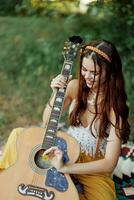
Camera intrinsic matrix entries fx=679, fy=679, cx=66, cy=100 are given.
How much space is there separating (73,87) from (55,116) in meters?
0.30

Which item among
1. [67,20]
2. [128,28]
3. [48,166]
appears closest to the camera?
[48,166]

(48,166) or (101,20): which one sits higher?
(101,20)

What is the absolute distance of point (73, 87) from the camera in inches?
146

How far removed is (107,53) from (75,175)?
66 centimetres

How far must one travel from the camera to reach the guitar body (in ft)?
11.1

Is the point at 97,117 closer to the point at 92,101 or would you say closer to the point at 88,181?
the point at 92,101

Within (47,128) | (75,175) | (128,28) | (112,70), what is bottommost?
(75,175)

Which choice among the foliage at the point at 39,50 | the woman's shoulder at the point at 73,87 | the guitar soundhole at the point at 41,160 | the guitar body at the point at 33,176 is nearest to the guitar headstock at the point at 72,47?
the woman's shoulder at the point at 73,87

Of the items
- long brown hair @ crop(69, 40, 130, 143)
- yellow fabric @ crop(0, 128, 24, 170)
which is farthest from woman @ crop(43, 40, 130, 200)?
yellow fabric @ crop(0, 128, 24, 170)

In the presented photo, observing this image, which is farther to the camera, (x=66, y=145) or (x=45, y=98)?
(x=45, y=98)

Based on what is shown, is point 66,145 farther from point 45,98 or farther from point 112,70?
point 45,98

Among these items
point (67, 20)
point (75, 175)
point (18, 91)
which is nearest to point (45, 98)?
point (18, 91)

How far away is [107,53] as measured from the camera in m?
3.49

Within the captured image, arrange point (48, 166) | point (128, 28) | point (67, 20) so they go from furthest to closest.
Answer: point (67, 20), point (128, 28), point (48, 166)
